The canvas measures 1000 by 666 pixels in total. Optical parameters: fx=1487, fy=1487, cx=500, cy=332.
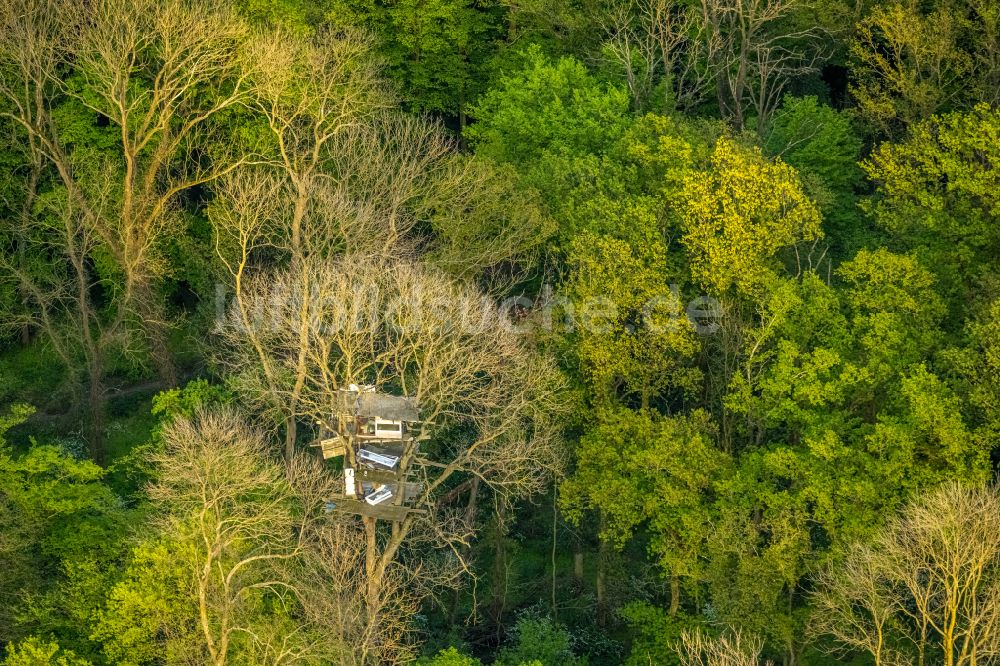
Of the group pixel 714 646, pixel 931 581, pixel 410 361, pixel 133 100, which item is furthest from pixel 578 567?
pixel 133 100

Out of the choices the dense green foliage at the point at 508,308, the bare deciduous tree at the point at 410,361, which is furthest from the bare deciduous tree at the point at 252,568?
the bare deciduous tree at the point at 410,361

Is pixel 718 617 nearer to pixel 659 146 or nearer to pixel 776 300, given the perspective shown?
pixel 776 300

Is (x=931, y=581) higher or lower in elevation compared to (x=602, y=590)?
higher

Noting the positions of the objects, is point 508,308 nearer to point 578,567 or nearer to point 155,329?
point 578,567

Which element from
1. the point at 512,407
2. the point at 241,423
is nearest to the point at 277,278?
the point at 241,423

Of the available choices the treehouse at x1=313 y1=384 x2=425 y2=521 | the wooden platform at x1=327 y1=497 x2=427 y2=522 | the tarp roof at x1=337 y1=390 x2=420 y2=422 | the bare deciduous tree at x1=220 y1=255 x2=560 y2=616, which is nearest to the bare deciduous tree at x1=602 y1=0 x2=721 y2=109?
the bare deciduous tree at x1=220 y1=255 x2=560 y2=616

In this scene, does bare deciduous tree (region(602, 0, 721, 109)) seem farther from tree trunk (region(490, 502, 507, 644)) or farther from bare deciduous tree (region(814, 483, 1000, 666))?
bare deciduous tree (region(814, 483, 1000, 666))

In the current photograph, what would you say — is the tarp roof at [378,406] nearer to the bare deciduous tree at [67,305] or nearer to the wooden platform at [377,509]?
the wooden platform at [377,509]
